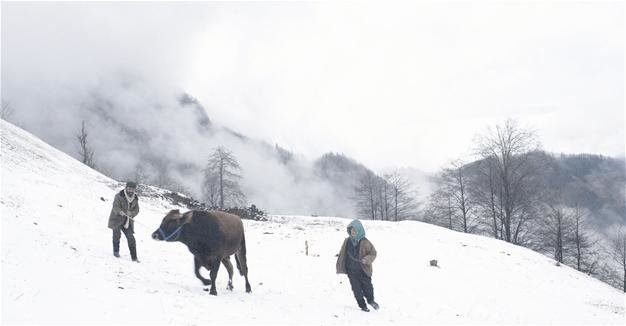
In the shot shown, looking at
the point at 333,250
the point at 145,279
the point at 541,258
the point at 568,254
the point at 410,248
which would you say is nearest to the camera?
the point at 145,279

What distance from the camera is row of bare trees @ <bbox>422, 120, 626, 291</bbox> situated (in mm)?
39594

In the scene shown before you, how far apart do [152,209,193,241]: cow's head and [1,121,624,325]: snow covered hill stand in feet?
3.39

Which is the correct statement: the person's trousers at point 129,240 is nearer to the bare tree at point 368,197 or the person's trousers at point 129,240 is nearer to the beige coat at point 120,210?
the beige coat at point 120,210

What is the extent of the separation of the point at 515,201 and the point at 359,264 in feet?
115

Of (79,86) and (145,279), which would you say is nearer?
(145,279)

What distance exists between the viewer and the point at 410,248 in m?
23.4

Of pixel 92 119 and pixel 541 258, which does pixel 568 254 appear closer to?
pixel 541 258

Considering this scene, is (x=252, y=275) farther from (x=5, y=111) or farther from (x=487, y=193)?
(x=5, y=111)

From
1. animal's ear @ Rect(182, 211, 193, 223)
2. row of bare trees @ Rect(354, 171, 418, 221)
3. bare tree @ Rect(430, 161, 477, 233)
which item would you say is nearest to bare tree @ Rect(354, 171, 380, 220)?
row of bare trees @ Rect(354, 171, 418, 221)

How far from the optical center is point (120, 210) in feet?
38.2

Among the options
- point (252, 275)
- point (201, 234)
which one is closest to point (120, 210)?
point (201, 234)

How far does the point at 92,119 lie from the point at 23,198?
145 meters

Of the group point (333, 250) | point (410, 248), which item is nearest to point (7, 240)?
point (333, 250)

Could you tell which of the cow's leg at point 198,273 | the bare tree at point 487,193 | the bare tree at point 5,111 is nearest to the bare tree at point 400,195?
the bare tree at point 487,193
